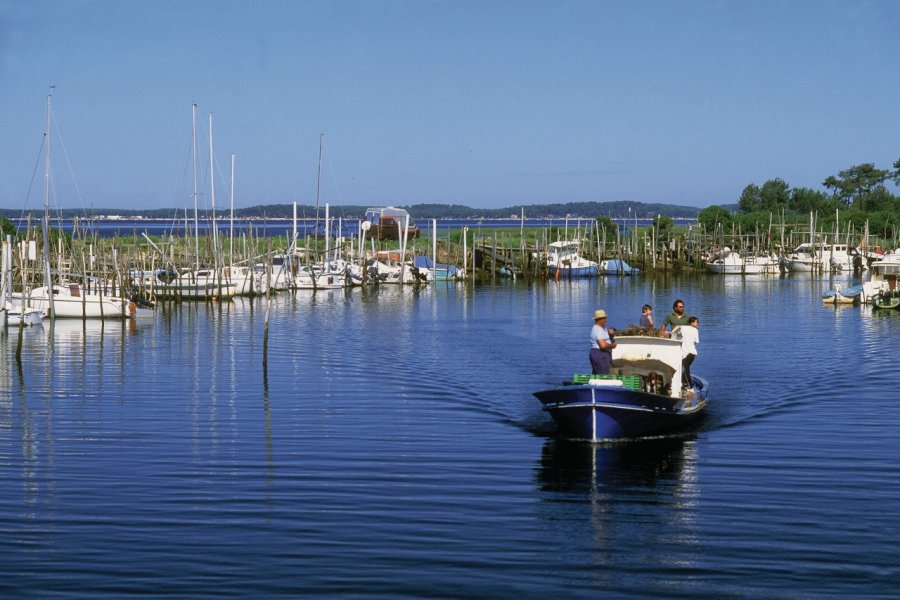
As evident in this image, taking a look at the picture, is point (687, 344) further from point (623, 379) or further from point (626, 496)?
point (626, 496)

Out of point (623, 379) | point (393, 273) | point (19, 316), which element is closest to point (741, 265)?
point (393, 273)

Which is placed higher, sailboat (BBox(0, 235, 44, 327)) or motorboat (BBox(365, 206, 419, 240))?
motorboat (BBox(365, 206, 419, 240))

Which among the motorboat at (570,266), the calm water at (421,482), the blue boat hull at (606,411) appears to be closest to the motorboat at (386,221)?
the motorboat at (570,266)

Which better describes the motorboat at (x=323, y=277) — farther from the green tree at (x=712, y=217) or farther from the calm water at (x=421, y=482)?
the green tree at (x=712, y=217)

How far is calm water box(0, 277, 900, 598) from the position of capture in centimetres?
1562

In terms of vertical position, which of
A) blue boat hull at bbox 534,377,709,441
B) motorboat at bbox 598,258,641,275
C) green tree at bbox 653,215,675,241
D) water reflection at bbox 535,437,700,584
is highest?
green tree at bbox 653,215,675,241

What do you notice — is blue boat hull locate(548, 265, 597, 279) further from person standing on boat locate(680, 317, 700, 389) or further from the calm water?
person standing on boat locate(680, 317, 700, 389)

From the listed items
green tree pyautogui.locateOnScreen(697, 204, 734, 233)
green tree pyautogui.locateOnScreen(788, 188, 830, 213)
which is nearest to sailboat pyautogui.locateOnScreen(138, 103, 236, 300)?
green tree pyautogui.locateOnScreen(697, 204, 734, 233)

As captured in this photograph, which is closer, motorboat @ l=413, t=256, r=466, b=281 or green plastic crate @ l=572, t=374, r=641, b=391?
green plastic crate @ l=572, t=374, r=641, b=391

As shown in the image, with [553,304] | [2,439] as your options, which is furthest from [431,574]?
[553,304]

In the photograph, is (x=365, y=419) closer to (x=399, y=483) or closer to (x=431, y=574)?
(x=399, y=483)

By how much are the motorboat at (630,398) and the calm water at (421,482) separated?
17.2 inches

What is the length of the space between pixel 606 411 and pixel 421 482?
4.77m

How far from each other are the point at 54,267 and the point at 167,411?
167 ft
